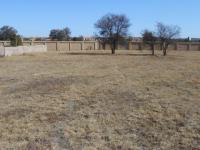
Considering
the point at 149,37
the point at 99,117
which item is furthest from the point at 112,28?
the point at 99,117

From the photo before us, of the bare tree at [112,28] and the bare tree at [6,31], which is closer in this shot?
the bare tree at [112,28]

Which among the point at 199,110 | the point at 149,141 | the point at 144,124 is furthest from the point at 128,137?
the point at 199,110

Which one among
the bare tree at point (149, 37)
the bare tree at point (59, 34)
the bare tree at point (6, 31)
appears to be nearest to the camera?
the bare tree at point (149, 37)

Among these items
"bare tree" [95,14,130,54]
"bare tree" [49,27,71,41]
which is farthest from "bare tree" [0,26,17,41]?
Answer: "bare tree" [95,14,130,54]

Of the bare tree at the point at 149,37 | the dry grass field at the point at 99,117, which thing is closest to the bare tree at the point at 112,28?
the bare tree at the point at 149,37

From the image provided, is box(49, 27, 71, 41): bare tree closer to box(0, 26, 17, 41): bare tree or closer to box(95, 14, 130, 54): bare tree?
box(0, 26, 17, 41): bare tree

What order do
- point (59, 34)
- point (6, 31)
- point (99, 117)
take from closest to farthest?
point (99, 117) → point (6, 31) → point (59, 34)

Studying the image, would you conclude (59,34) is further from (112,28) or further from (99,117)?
(99,117)

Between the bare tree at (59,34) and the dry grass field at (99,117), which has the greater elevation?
the bare tree at (59,34)

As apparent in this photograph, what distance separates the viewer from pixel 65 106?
1430cm

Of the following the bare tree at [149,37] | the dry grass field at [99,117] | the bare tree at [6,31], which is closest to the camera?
the dry grass field at [99,117]

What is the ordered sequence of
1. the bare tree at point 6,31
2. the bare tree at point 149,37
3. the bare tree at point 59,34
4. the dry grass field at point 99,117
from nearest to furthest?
the dry grass field at point 99,117, the bare tree at point 149,37, the bare tree at point 6,31, the bare tree at point 59,34

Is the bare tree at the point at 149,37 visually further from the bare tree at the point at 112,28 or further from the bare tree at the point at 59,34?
the bare tree at the point at 59,34

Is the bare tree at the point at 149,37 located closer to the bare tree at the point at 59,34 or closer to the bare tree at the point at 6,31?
the bare tree at the point at 6,31
